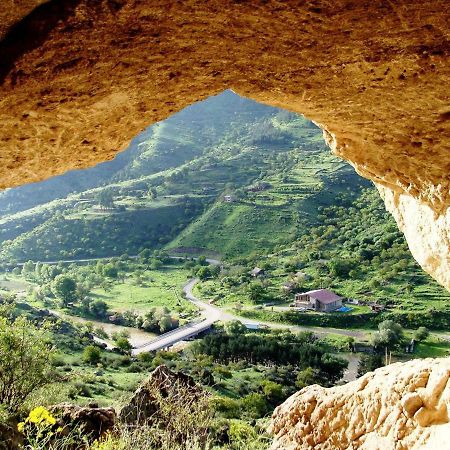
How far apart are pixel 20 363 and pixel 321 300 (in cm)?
4285

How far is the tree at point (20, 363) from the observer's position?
14.7 m

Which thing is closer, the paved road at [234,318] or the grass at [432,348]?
the grass at [432,348]

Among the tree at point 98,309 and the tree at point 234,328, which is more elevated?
the tree at point 234,328

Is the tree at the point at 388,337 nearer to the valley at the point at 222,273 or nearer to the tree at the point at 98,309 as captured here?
the valley at the point at 222,273

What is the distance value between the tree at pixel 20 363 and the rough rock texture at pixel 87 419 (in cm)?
422

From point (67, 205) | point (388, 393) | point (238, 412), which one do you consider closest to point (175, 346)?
point (238, 412)

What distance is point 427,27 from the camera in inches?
140

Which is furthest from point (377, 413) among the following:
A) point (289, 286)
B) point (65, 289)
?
point (65, 289)

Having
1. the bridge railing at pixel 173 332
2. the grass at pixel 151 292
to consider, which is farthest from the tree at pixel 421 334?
the grass at pixel 151 292

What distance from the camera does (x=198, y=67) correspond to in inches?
152

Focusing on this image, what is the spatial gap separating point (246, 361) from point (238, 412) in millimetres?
18445

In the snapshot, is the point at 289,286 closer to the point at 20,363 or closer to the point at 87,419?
the point at 20,363

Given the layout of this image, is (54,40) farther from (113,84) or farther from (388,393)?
(388,393)

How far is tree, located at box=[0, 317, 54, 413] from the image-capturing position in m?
14.7
